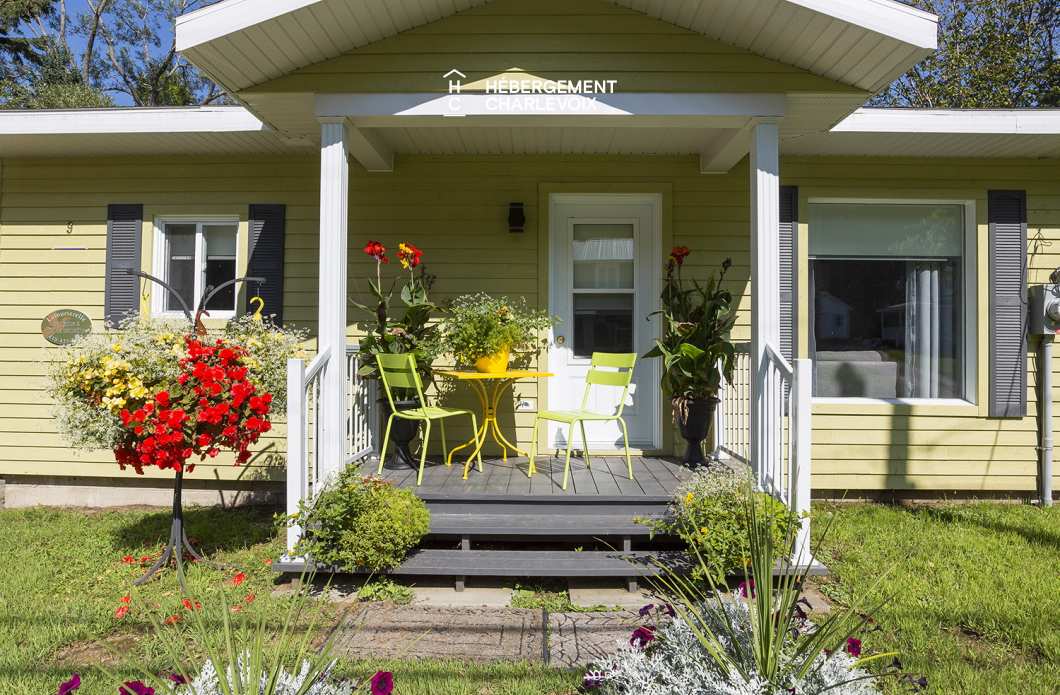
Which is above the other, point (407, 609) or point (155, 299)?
point (155, 299)

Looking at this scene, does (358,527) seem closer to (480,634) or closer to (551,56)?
(480,634)

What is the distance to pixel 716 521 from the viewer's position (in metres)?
3.29

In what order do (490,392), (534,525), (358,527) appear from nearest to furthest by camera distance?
(358,527)
(534,525)
(490,392)

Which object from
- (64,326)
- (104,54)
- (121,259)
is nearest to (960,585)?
(121,259)

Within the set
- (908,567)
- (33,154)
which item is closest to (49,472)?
(33,154)

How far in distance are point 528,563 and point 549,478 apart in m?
0.79

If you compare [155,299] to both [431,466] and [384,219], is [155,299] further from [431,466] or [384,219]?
[431,466]

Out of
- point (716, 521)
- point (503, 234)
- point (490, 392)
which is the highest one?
point (503, 234)

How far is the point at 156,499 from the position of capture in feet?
17.5

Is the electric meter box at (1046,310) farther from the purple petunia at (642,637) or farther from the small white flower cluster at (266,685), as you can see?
the small white flower cluster at (266,685)

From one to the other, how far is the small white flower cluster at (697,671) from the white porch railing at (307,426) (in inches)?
74.4

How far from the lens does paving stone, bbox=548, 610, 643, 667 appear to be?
8.82 ft

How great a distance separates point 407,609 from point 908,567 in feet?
8.99

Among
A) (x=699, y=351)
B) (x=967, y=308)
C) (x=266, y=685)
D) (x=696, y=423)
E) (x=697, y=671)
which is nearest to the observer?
(x=266, y=685)
